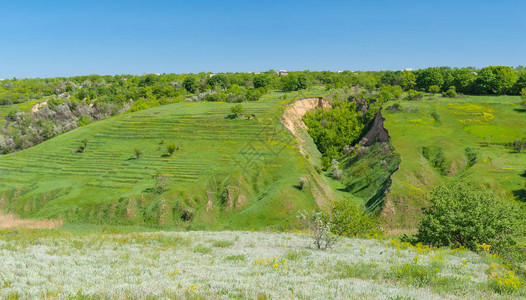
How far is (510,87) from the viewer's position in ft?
360

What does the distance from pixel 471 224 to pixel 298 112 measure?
289 ft

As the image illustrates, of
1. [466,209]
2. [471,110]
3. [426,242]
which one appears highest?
[471,110]

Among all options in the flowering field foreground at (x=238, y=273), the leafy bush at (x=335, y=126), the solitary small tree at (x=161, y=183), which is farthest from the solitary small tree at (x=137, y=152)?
the flowering field foreground at (x=238, y=273)

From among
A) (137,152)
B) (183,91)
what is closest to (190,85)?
(183,91)

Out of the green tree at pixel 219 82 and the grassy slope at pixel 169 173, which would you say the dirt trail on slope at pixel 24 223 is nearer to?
the grassy slope at pixel 169 173

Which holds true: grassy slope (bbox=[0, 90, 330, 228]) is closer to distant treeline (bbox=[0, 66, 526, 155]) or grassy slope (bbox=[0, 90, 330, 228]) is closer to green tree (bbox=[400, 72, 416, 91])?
distant treeline (bbox=[0, 66, 526, 155])

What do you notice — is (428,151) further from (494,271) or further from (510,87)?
(510,87)

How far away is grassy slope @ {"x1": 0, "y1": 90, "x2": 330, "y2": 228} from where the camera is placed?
5391 centimetres

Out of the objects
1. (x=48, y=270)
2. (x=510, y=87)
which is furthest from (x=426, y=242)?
(x=510, y=87)

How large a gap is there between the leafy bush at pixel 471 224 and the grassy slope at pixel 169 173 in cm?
2923

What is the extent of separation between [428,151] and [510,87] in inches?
2899

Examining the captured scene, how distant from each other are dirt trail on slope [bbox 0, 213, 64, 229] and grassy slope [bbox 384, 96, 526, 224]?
58.1 meters

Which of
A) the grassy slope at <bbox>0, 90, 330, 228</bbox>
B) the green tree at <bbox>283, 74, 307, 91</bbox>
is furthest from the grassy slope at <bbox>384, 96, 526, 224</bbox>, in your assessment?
the green tree at <bbox>283, 74, 307, 91</bbox>

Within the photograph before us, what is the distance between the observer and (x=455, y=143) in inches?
2697
